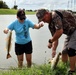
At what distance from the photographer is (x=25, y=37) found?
8297mm

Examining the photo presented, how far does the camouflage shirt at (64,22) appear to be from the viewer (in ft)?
22.2

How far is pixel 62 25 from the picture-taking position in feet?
22.8

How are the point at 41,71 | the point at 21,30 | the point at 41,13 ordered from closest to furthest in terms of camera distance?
the point at 41,13 → the point at 41,71 → the point at 21,30

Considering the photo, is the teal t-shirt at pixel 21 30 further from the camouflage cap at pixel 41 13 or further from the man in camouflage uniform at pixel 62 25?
the camouflage cap at pixel 41 13

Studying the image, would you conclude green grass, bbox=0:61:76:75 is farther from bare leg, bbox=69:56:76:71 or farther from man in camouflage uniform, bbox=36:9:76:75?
A: man in camouflage uniform, bbox=36:9:76:75

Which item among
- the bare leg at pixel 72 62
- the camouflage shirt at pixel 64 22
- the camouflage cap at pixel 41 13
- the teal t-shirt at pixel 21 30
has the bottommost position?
the bare leg at pixel 72 62

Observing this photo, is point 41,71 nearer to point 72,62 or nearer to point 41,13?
point 72,62

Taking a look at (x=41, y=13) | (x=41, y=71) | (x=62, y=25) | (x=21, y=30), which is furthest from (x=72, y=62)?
(x=21, y=30)

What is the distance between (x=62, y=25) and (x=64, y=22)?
9cm

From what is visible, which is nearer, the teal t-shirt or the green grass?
the green grass

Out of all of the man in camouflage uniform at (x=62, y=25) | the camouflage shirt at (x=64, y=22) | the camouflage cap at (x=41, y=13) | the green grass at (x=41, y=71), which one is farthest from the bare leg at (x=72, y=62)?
the camouflage cap at (x=41, y=13)

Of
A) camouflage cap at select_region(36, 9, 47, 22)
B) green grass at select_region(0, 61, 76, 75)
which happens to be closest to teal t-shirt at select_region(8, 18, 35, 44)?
green grass at select_region(0, 61, 76, 75)

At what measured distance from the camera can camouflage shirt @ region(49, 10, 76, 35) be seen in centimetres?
676

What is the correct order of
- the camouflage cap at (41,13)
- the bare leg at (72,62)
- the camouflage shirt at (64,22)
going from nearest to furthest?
1. the camouflage cap at (41,13)
2. the camouflage shirt at (64,22)
3. the bare leg at (72,62)
